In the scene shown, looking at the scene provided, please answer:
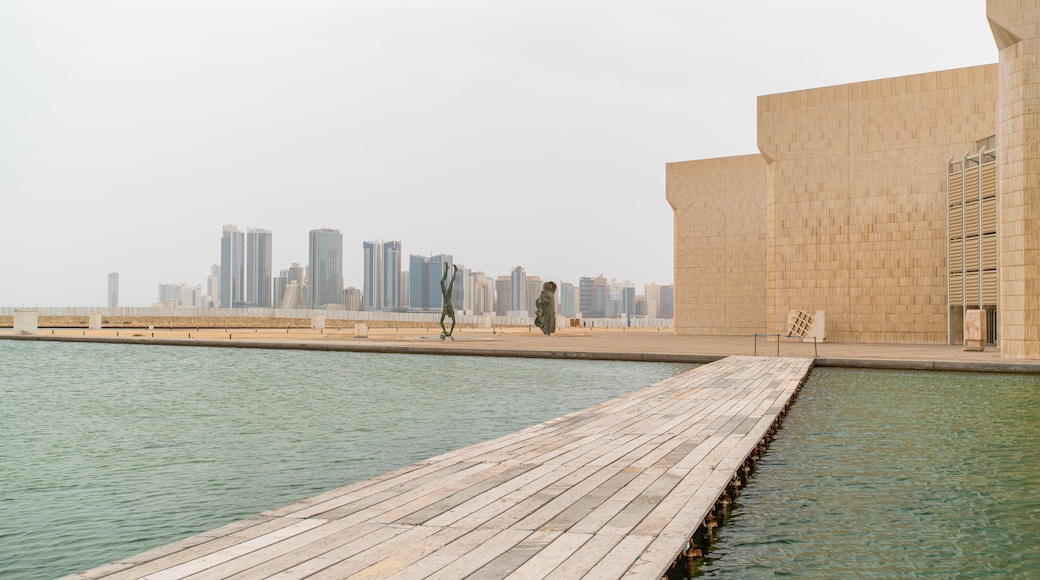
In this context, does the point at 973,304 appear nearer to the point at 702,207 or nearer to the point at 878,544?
the point at 702,207

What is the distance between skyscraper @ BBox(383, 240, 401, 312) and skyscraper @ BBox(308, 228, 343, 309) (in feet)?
41.3

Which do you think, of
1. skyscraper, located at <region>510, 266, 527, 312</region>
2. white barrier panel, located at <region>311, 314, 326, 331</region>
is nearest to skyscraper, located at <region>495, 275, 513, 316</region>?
skyscraper, located at <region>510, 266, 527, 312</region>

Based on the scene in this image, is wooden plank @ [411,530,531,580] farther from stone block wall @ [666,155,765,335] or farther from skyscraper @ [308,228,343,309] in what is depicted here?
skyscraper @ [308,228,343,309]

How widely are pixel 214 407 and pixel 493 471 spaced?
309 inches

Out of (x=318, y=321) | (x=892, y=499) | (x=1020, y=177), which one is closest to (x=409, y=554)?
(x=892, y=499)

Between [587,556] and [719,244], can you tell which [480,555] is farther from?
[719,244]

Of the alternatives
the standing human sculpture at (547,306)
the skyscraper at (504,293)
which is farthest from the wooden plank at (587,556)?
the skyscraper at (504,293)

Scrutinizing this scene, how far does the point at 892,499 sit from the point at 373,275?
6483 inches

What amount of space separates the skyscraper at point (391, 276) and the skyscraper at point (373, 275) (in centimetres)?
111

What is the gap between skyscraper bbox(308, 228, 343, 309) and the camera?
153 meters

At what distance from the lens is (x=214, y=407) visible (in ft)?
38.8

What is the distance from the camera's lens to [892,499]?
19.1 feet

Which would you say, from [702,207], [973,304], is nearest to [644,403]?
[973,304]

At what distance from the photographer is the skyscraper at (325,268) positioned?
502 ft
